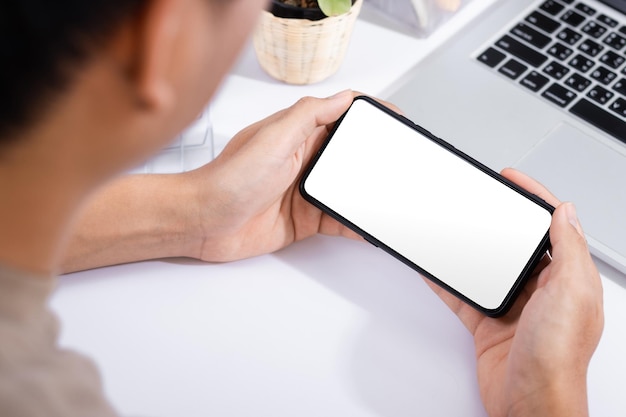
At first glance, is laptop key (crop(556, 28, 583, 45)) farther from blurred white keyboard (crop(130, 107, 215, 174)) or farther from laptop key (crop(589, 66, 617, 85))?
blurred white keyboard (crop(130, 107, 215, 174))

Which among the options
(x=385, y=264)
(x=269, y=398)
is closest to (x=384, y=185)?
(x=385, y=264)

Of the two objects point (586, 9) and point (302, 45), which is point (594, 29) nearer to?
point (586, 9)

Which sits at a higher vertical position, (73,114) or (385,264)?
(73,114)

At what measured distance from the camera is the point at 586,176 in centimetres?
74

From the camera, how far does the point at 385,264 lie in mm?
685

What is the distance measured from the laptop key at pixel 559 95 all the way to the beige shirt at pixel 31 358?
0.59 m

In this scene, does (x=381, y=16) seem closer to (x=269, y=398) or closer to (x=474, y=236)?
(x=474, y=236)

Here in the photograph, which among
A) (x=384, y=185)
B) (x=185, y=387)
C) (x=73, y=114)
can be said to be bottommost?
(x=185, y=387)

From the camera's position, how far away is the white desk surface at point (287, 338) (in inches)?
23.6

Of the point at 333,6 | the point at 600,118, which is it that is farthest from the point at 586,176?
the point at 333,6

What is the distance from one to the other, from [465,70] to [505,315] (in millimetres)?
299

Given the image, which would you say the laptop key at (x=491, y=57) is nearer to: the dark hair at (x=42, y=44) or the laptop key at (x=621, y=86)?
the laptop key at (x=621, y=86)

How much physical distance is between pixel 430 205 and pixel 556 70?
0.90 feet

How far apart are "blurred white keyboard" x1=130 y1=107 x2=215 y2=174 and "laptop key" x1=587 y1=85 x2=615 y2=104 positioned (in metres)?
0.40
